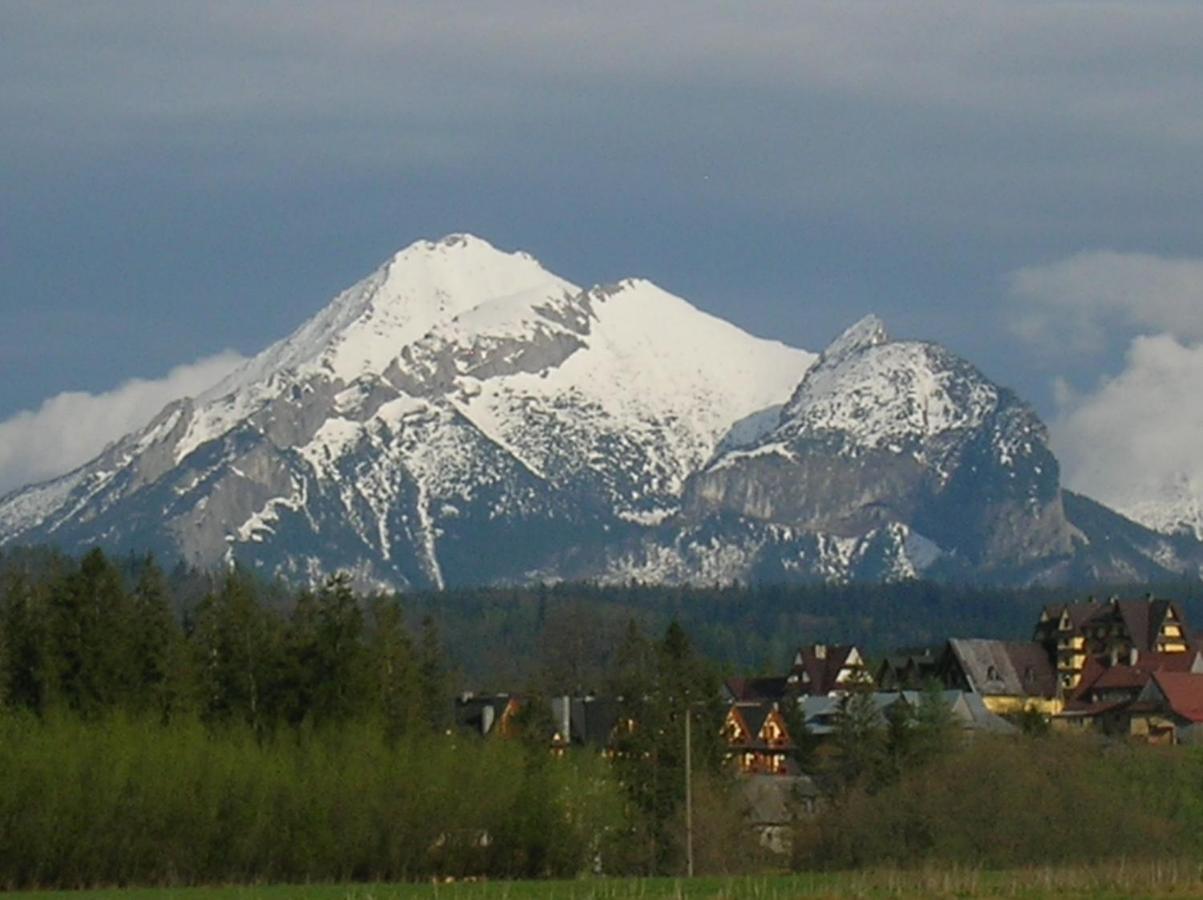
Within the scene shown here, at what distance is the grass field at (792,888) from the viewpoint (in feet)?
223

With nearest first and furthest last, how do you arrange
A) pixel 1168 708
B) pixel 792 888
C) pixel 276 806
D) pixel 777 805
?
1. pixel 792 888
2. pixel 276 806
3. pixel 777 805
4. pixel 1168 708

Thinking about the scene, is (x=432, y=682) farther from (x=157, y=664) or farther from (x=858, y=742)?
(x=157, y=664)

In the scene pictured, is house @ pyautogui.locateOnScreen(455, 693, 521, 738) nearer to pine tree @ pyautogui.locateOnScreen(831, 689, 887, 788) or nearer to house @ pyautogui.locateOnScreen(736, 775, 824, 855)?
house @ pyautogui.locateOnScreen(736, 775, 824, 855)

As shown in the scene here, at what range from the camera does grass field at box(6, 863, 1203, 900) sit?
6800 centimetres

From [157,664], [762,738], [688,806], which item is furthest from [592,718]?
[157,664]

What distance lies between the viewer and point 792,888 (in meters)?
72.6

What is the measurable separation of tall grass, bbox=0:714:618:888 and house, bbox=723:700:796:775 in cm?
4940

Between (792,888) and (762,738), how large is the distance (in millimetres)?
88885

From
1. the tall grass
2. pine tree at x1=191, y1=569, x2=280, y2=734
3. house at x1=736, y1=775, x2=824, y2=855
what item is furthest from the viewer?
house at x1=736, y1=775, x2=824, y2=855

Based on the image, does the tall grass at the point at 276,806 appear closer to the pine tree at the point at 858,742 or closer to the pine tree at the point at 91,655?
the pine tree at the point at 91,655

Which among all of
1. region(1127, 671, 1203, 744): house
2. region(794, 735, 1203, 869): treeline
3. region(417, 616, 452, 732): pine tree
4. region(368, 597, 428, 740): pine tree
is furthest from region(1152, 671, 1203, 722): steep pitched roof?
region(368, 597, 428, 740): pine tree

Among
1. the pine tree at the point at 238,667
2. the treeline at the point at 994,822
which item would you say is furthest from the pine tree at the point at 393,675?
the treeline at the point at 994,822

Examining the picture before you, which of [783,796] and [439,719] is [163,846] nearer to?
[439,719]

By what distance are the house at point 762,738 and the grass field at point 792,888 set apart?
67624 millimetres
